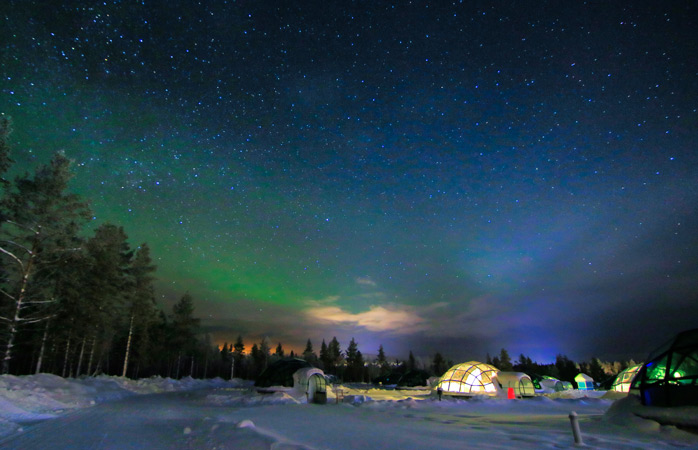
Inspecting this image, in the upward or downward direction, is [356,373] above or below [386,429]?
below

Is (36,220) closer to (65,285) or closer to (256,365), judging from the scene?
(65,285)

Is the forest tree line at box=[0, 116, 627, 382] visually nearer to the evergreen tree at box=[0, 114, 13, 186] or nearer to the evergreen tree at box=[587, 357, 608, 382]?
the evergreen tree at box=[0, 114, 13, 186]

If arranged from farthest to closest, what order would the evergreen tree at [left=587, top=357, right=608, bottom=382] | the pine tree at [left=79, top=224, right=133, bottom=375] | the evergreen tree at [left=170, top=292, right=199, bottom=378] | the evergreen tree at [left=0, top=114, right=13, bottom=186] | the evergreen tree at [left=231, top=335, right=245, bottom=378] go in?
the evergreen tree at [left=587, top=357, right=608, bottom=382] → the evergreen tree at [left=231, top=335, right=245, bottom=378] → the evergreen tree at [left=170, top=292, right=199, bottom=378] → the pine tree at [left=79, top=224, right=133, bottom=375] → the evergreen tree at [left=0, top=114, right=13, bottom=186]

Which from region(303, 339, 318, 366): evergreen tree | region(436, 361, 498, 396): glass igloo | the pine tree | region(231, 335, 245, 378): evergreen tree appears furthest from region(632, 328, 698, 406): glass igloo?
region(303, 339, 318, 366): evergreen tree

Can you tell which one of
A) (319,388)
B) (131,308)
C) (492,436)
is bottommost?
(319,388)

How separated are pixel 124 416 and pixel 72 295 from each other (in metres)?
22.7

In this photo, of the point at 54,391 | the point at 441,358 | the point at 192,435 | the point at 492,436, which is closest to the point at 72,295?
the point at 54,391

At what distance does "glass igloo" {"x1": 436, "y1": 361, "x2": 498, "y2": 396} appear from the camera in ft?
107

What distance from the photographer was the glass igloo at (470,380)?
32.5 m

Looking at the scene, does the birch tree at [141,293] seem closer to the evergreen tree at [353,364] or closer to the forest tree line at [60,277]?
the forest tree line at [60,277]

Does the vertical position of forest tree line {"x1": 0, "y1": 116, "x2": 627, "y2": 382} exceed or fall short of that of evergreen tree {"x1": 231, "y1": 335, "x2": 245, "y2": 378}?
it exceeds it

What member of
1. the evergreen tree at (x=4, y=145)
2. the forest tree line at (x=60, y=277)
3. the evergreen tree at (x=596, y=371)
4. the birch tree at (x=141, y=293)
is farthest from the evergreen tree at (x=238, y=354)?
the evergreen tree at (x=596, y=371)

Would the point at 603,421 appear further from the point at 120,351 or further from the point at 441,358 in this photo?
the point at 441,358

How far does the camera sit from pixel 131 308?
38062 mm
